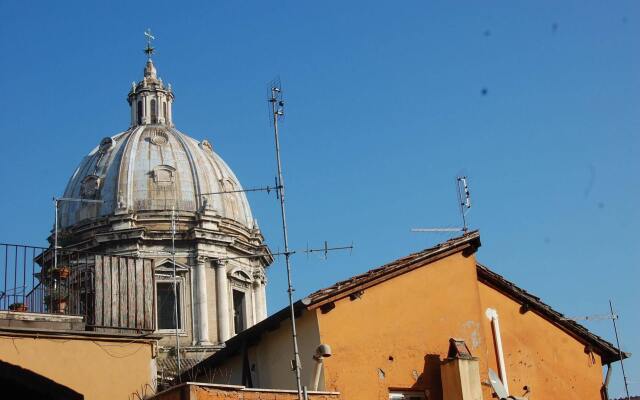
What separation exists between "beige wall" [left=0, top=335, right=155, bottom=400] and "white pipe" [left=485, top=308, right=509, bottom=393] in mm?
7840

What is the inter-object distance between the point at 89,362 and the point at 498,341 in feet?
30.2

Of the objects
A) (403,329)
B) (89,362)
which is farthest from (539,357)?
(89,362)

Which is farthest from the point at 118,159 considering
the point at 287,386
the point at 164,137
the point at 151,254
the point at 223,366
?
the point at 287,386

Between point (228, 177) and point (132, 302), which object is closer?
point (132, 302)

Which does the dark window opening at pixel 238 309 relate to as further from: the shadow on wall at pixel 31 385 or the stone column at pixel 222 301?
the shadow on wall at pixel 31 385

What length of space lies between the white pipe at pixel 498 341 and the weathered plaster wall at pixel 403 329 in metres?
Answer: 1.03

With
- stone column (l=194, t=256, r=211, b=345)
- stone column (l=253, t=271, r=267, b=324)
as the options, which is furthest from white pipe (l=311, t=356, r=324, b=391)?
stone column (l=253, t=271, r=267, b=324)

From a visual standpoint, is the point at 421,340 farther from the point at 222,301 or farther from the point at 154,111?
the point at 154,111

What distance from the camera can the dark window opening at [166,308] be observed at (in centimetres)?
4334

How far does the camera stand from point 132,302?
64.1ft

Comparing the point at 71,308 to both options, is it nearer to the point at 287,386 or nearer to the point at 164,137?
the point at 287,386

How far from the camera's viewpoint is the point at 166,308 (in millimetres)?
43500

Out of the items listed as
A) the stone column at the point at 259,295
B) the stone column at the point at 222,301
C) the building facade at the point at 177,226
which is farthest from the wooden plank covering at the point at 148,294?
the stone column at the point at 259,295

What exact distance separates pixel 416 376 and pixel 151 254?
2519cm
